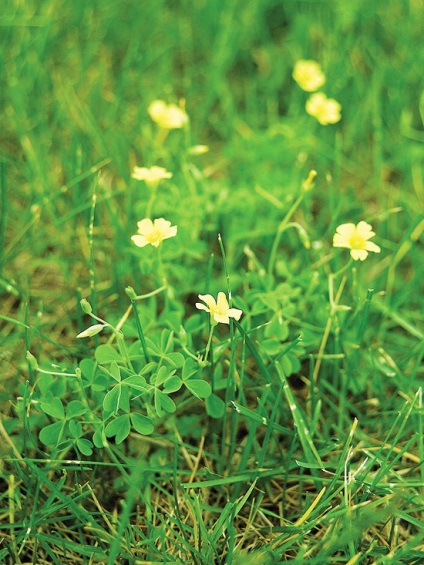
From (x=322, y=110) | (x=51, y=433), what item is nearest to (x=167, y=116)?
(x=322, y=110)

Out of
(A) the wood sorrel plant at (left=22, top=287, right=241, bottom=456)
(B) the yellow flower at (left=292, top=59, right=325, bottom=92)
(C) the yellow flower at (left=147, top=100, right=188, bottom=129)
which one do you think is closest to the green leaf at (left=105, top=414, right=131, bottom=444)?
(A) the wood sorrel plant at (left=22, top=287, right=241, bottom=456)

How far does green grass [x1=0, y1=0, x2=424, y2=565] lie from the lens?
1745mm

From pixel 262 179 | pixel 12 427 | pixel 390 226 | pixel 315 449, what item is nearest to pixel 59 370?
pixel 12 427

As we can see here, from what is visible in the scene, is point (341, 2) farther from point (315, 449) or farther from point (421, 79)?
point (315, 449)

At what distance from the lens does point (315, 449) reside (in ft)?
6.19

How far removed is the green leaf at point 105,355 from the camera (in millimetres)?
1748

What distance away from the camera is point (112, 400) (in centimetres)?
169

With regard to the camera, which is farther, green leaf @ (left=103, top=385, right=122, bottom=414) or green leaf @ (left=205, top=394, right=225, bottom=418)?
green leaf @ (left=205, top=394, right=225, bottom=418)

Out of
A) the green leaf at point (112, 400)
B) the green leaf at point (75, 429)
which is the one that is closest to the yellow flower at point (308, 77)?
the green leaf at point (112, 400)

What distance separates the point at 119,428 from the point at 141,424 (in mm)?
62

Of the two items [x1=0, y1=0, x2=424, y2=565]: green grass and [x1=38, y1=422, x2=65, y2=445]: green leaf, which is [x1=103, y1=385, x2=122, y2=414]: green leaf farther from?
[x1=38, y1=422, x2=65, y2=445]: green leaf

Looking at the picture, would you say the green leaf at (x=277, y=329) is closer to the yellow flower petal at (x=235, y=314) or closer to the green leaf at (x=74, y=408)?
the yellow flower petal at (x=235, y=314)

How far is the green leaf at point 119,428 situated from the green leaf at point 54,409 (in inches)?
6.1

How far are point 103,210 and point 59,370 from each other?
0.90 metres
